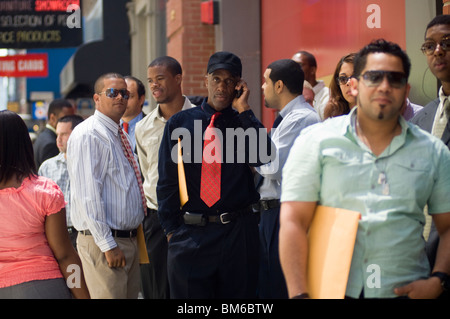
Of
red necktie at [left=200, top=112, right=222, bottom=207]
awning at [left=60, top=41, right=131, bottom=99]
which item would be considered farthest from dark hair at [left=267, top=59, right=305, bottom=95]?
awning at [left=60, top=41, right=131, bottom=99]

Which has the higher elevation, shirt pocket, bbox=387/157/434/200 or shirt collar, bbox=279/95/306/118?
shirt collar, bbox=279/95/306/118

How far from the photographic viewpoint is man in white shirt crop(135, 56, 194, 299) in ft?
23.6

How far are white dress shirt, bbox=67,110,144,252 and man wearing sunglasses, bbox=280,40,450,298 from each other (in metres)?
2.61

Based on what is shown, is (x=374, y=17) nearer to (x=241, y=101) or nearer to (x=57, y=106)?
(x=241, y=101)

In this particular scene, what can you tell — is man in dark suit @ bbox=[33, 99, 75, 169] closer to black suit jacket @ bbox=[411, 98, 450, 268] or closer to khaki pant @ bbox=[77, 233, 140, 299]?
khaki pant @ bbox=[77, 233, 140, 299]

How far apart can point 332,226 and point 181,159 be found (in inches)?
91.9

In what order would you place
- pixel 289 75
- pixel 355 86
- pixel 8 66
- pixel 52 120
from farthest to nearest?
pixel 8 66
pixel 52 120
pixel 289 75
pixel 355 86

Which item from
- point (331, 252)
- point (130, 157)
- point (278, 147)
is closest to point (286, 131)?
point (278, 147)

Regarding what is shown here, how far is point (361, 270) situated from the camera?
351 cm

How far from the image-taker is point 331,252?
3.47 metres

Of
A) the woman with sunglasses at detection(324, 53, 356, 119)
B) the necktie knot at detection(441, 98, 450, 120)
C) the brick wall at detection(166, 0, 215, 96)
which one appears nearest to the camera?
the necktie knot at detection(441, 98, 450, 120)

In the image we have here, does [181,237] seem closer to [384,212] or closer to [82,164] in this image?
[82,164]

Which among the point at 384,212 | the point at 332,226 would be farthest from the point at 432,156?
the point at 332,226

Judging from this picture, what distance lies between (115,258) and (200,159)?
1.06 metres
